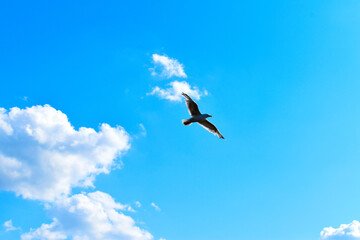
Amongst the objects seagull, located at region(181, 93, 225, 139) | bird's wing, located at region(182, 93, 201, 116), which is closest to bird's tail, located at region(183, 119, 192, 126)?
seagull, located at region(181, 93, 225, 139)

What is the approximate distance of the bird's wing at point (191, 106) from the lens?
52344 mm

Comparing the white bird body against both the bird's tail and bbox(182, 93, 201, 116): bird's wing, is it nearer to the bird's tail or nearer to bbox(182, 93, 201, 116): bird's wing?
the bird's tail

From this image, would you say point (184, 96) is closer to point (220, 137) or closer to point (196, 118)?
point (196, 118)

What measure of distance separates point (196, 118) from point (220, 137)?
5.25 m

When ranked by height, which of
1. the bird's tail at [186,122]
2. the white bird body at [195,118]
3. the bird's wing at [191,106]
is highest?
the bird's wing at [191,106]

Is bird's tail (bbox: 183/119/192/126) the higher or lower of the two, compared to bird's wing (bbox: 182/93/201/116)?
lower

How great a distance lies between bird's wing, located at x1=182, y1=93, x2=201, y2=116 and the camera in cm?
5234

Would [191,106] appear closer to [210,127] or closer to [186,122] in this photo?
[186,122]

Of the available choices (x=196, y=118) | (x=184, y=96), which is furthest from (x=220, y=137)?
(x=184, y=96)

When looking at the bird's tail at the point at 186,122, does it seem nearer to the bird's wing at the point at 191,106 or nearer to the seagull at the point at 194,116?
A: the seagull at the point at 194,116

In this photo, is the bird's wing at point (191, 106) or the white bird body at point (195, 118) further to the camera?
the white bird body at point (195, 118)

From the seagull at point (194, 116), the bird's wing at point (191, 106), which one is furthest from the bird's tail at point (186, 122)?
the bird's wing at point (191, 106)

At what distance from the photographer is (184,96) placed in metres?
52.5

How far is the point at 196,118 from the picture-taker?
5338 cm
